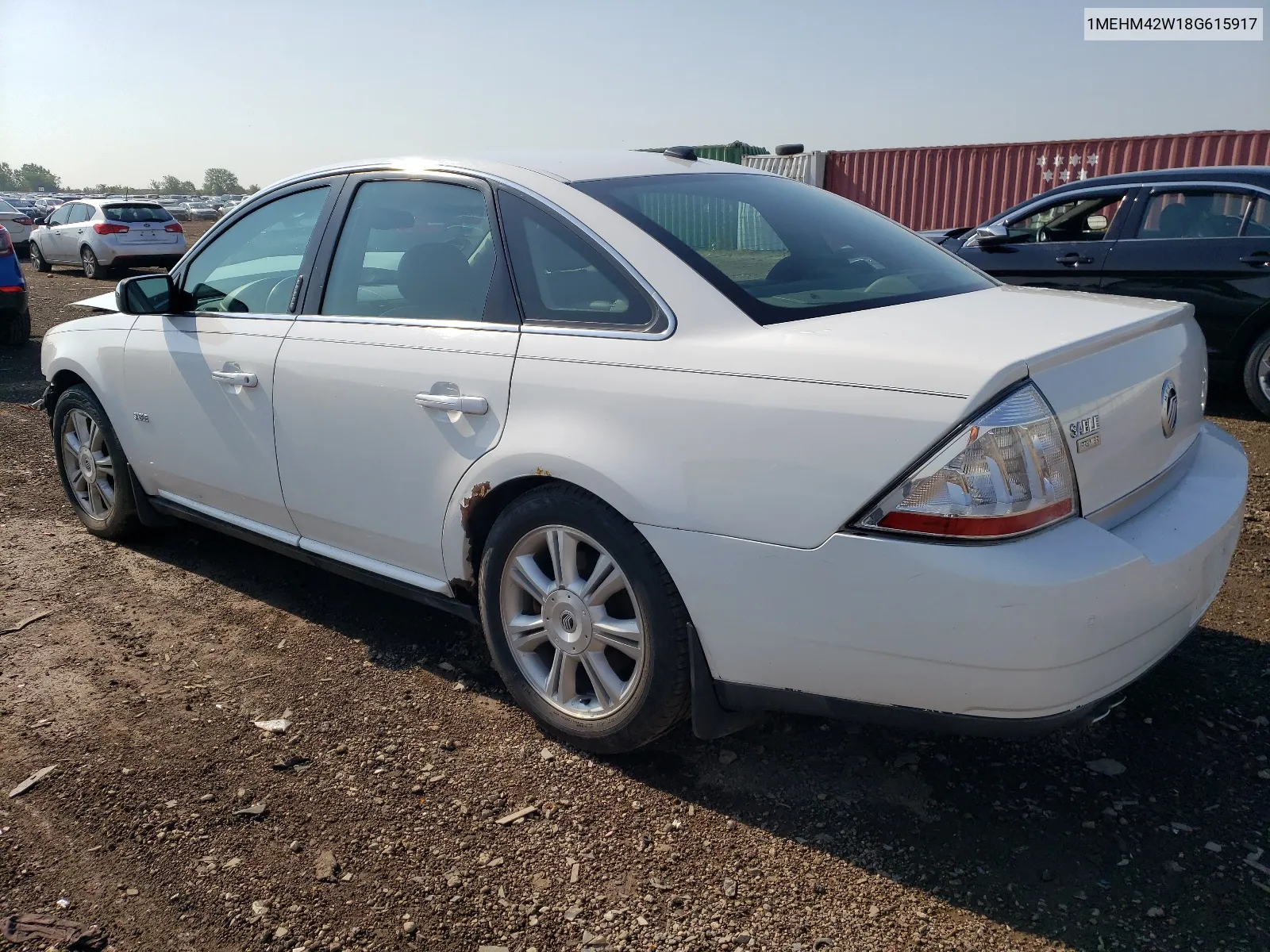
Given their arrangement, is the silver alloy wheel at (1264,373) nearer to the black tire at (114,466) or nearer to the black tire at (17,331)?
the black tire at (114,466)

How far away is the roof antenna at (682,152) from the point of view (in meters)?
3.66

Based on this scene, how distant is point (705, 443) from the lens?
240 centimetres

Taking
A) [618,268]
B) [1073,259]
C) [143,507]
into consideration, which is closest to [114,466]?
[143,507]

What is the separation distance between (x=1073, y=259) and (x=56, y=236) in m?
20.0

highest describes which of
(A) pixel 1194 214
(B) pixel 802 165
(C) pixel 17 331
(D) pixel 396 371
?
(B) pixel 802 165

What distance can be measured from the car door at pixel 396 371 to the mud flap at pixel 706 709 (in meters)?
0.85

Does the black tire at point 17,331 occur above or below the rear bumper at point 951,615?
below

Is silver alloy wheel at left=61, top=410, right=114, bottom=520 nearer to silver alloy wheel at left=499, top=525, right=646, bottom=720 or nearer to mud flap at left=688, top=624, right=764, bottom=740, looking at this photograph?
silver alloy wheel at left=499, top=525, right=646, bottom=720

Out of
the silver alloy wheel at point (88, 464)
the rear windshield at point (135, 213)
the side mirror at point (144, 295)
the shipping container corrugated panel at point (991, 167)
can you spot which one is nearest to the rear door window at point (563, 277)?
the side mirror at point (144, 295)

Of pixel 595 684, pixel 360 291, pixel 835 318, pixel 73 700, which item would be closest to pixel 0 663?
pixel 73 700

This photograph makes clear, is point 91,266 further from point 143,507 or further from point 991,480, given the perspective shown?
point 991,480

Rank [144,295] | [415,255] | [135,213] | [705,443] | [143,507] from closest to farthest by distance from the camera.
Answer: [705,443] < [415,255] < [144,295] < [143,507] < [135,213]

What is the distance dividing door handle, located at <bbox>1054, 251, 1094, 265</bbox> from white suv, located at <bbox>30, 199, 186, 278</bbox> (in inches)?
645

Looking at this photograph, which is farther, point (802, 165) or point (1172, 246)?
point (802, 165)
